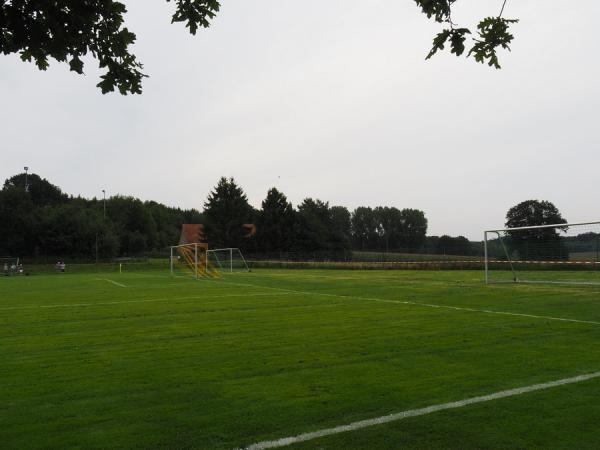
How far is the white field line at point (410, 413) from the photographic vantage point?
398 cm

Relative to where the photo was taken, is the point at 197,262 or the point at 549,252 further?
the point at 197,262

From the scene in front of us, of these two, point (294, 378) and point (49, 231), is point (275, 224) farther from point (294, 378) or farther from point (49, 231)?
point (294, 378)

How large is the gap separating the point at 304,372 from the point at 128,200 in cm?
11808

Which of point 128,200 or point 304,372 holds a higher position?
point 128,200

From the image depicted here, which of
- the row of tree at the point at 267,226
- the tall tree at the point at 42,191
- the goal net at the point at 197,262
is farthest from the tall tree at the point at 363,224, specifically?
the goal net at the point at 197,262

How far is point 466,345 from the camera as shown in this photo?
25.3ft

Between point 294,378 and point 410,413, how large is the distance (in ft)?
5.55

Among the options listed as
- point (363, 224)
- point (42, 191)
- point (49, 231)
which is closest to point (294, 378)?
point (49, 231)

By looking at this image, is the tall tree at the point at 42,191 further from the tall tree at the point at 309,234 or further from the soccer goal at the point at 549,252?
the soccer goal at the point at 549,252

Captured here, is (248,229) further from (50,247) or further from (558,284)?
(558,284)

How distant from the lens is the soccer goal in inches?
834

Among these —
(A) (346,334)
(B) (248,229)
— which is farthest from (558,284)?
(B) (248,229)

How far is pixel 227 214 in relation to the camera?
85938mm

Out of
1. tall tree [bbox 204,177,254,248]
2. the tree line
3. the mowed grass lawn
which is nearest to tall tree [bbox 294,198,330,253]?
the tree line
